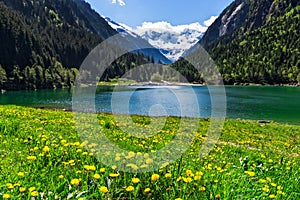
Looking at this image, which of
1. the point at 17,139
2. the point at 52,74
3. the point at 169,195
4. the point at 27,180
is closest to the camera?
the point at 169,195

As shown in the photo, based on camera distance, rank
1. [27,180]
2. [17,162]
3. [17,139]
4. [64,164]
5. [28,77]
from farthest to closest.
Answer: [28,77]
[17,139]
[17,162]
[64,164]
[27,180]

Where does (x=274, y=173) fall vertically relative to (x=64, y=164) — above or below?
below

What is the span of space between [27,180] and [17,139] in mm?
3769

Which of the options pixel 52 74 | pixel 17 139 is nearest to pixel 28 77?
pixel 52 74

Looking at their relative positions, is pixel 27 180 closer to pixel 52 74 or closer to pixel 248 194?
pixel 248 194

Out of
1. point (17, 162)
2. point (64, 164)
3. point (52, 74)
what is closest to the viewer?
point (64, 164)

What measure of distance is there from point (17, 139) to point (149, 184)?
5.01 metres

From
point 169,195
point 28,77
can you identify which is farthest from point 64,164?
point 28,77

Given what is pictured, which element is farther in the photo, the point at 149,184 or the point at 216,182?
the point at 216,182

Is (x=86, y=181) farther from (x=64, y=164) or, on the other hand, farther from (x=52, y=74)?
(x=52, y=74)

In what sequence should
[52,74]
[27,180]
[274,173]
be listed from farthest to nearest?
[52,74], [274,173], [27,180]

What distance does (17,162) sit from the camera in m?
6.15

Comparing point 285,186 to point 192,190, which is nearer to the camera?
point 192,190

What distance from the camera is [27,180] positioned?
4871mm
